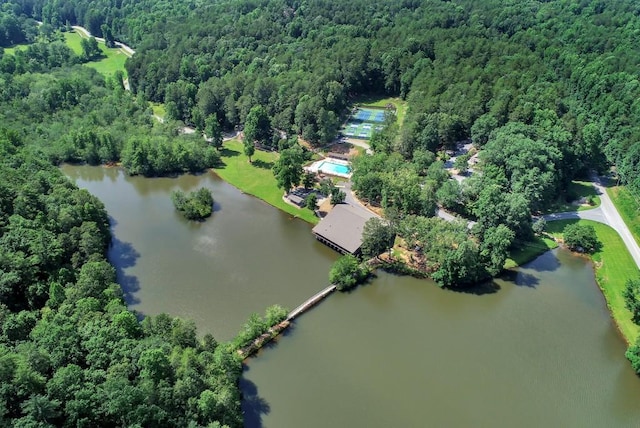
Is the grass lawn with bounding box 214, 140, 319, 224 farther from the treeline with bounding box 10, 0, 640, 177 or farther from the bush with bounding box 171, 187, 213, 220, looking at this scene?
the treeline with bounding box 10, 0, 640, 177

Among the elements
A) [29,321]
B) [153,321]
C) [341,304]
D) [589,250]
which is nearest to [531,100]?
[589,250]

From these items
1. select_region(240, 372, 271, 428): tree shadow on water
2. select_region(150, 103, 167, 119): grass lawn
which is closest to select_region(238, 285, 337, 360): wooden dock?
select_region(240, 372, 271, 428): tree shadow on water

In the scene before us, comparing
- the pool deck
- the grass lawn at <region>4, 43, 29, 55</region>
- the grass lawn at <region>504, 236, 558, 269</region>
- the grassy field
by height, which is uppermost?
the grass lawn at <region>504, 236, 558, 269</region>

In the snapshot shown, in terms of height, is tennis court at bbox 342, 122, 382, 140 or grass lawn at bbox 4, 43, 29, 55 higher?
tennis court at bbox 342, 122, 382, 140

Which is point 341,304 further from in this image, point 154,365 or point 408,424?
point 154,365

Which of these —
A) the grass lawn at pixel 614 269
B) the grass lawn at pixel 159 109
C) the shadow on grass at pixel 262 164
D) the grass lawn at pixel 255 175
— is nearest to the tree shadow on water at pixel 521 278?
the grass lawn at pixel 614 269

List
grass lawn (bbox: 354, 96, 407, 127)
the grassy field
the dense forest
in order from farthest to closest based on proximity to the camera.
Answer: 1. the grassy field
2. grass lawn (bbox: 354, 96, 407, 127)
3. the dense forest

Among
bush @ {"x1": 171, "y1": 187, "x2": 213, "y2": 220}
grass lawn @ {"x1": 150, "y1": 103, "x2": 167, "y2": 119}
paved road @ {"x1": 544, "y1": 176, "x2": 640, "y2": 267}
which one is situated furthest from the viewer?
grass lawn @ {"x1": 150, "y1": 103, "x2": 167, "y2": 119}
